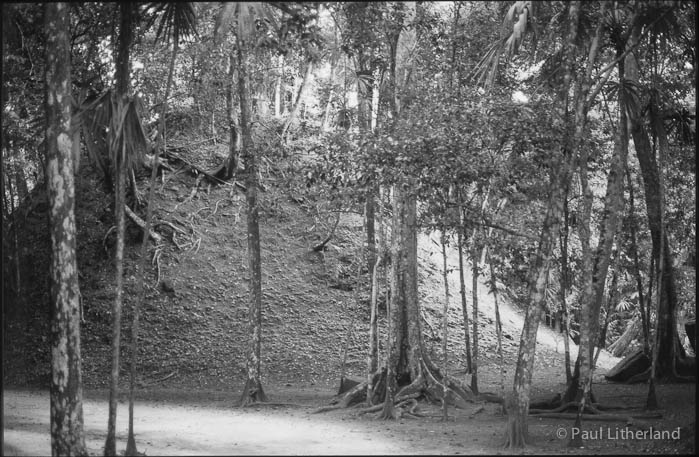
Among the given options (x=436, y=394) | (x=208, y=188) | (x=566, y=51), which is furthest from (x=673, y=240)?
(x=208, y=188)

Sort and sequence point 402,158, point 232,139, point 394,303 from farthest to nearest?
point 232,139, point 394,303, point 402,158

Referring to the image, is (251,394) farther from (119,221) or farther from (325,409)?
(119,221)

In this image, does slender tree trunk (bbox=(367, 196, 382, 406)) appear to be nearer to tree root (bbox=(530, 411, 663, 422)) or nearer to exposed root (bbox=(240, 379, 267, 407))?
exposed root (bbox=(240, 379, 267, 407))

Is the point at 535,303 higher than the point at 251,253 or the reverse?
the reverse

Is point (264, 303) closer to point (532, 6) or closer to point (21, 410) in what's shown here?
point (21, 410)

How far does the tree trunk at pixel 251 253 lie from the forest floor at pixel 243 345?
50cm

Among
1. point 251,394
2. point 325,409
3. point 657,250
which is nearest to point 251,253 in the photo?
point 251,394

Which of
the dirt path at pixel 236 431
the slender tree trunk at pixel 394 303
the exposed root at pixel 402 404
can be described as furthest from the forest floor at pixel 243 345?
the slender tree trunk at pixel 394 303
